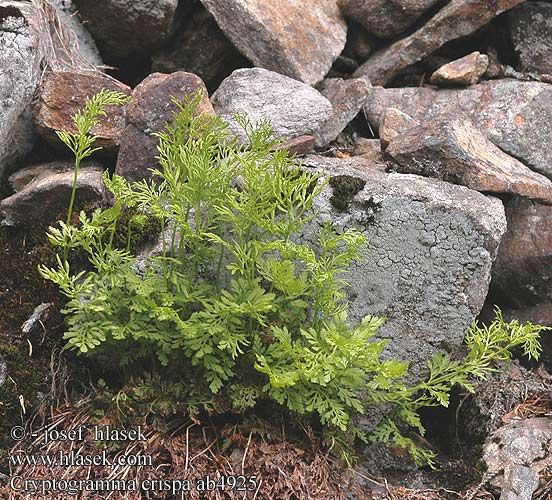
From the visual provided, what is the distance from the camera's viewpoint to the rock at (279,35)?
5.24 m

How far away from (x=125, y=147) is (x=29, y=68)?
2.52ft

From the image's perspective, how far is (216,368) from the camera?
11.6 feet

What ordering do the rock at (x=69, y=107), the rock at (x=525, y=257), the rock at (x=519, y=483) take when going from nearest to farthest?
1. the rock at (x=519, y=483)
2. the rock at (x=69, y=107)
3. the rock at (x=525, y=257)

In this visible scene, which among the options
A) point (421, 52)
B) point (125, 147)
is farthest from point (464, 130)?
point (125, 147)

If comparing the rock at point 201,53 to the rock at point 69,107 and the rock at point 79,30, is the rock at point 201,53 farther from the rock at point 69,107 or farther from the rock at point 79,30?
the rock at point 69,107

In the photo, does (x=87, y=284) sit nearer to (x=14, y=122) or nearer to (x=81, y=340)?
(x=81, y=340)

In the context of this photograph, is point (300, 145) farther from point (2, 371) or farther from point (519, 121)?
point (2, 371)

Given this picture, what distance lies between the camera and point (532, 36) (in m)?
5.83

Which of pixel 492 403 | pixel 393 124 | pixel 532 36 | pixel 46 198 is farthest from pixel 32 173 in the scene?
pixel 532 36

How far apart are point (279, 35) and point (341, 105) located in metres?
0.70

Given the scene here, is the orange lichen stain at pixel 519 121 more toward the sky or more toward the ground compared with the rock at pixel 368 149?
more toward the ground

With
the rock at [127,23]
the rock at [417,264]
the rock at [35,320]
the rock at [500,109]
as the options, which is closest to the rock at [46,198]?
the rock at [35,320]

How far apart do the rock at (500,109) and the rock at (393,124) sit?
0.35 metres

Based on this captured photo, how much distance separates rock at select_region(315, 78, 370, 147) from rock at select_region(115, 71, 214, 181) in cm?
84
